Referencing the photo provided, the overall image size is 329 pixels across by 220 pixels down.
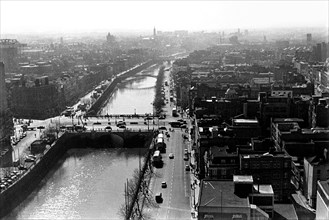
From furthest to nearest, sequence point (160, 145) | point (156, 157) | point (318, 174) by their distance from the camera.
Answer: point (160, 145)
point (156, 157)
point (318, 174)

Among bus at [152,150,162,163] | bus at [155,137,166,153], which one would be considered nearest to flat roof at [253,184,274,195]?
bus at [152,150,162,163]

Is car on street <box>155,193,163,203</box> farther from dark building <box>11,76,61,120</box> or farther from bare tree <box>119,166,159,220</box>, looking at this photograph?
dark building <box>11,76,61,120</box>

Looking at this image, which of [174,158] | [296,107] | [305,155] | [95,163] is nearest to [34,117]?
[95,163]

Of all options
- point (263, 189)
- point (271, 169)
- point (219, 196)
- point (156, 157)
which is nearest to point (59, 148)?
point (156, 157)

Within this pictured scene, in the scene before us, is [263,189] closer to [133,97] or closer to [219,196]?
[219,196]

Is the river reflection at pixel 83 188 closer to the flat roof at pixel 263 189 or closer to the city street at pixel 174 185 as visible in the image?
the city street at pixel 174 185

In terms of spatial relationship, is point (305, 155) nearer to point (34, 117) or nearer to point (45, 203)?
point (45, 203)
